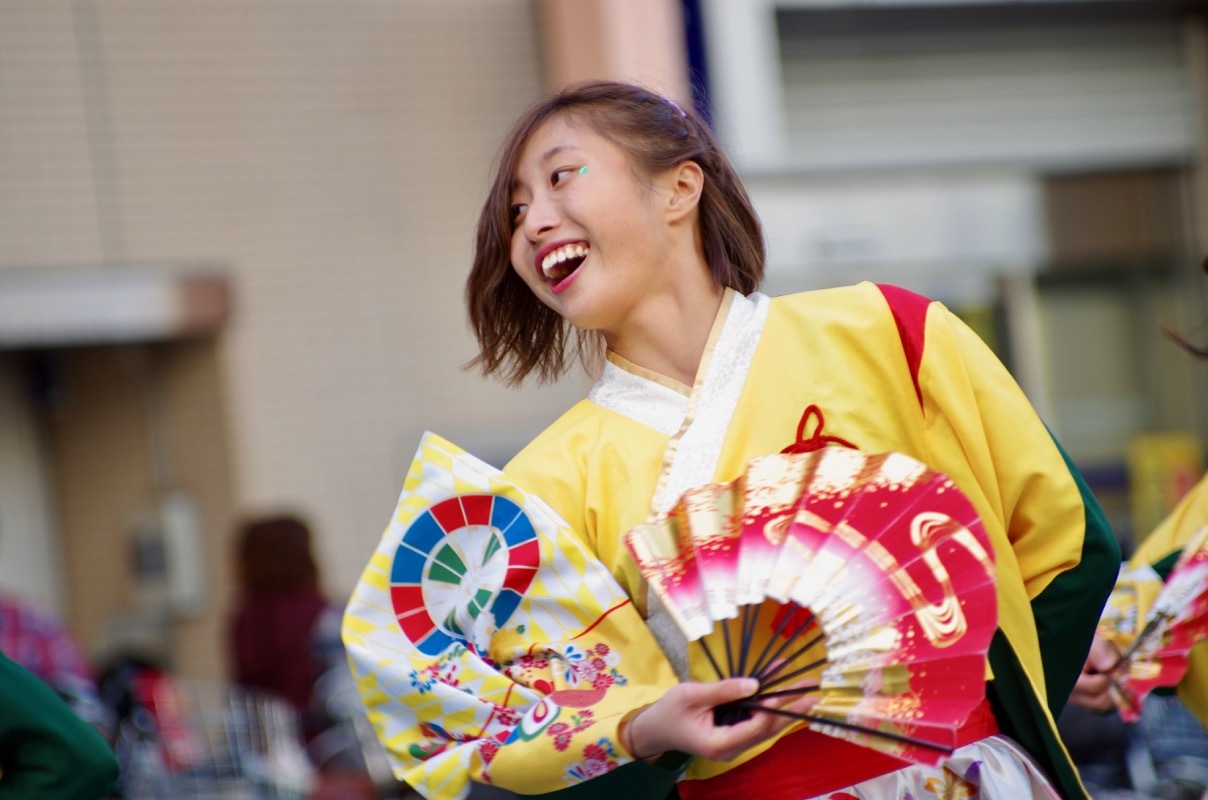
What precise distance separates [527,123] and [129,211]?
513 cm

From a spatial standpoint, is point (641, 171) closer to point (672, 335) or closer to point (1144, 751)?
point (672, 335)

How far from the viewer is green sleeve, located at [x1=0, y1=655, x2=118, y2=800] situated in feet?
7.67

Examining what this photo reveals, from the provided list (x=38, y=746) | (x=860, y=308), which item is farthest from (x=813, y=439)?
(x=38, y=746)

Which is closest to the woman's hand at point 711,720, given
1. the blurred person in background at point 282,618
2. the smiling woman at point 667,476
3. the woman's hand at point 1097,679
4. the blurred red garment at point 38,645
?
the smiling woman at point 667,476

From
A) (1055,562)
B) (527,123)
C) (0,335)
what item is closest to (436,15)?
(0,335)

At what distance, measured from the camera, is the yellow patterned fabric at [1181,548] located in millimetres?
2736

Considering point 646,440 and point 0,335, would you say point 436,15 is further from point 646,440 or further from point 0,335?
point 646,440

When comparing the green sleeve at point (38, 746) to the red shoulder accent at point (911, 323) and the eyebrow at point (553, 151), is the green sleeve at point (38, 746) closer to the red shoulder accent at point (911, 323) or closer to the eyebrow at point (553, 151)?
the eyebrow at point (553, 151)

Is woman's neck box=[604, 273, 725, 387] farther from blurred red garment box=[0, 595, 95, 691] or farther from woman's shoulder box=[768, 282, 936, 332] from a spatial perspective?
blurred red garment box=[0, 595, 95, 691]

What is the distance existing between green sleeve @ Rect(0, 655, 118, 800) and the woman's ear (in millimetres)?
1174

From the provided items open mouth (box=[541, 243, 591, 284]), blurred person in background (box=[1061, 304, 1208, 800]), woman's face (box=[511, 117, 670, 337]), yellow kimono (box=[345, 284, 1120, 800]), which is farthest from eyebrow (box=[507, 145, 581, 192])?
blurred person in background (box=[1061, 304, 1208, 800])

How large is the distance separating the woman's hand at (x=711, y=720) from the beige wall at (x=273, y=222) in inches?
217

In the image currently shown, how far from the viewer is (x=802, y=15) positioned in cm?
780

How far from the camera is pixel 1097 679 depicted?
2568 mm
